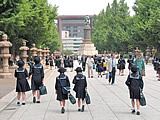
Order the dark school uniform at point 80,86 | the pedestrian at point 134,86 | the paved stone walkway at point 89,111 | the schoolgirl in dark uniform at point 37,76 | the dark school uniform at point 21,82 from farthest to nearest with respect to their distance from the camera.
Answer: the schoolgirl in dark uniform at point 37,76 < the dark school uniform at point 21,82 < the dark school uniform at point 80,86 < the pedestrian at point 134,86 < the paved stone walkway at point 89,111

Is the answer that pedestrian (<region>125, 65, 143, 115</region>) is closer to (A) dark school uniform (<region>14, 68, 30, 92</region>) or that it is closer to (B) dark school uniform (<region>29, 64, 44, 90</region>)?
(B) dark school uniform (<region>29, 64, 44, 90</region>)

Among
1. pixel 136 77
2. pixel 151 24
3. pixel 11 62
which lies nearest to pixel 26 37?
pixel 11 62

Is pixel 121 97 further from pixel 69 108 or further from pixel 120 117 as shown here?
pixel 120 117

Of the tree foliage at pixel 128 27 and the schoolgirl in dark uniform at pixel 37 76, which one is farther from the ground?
the tree foliage at pixel 128 27

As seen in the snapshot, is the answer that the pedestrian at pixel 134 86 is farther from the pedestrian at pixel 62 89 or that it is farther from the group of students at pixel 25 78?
the group of students at pixel 25 78

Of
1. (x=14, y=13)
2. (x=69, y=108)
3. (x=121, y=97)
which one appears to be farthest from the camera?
(x=14, y=13)

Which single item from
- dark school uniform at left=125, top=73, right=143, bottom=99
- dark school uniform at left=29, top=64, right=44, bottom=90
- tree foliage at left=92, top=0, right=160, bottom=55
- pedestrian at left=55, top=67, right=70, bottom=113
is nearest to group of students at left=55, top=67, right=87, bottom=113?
pedestrian at left=55, top=67, right=70, bottom=113

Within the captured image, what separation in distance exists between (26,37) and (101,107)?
31.8 m

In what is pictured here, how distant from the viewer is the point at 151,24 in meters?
45.7

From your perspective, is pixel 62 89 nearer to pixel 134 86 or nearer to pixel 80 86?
pixel 80 86

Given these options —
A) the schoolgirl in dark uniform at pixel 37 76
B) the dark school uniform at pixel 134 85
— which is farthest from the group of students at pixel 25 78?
the dark school uniform at pixel 134 85

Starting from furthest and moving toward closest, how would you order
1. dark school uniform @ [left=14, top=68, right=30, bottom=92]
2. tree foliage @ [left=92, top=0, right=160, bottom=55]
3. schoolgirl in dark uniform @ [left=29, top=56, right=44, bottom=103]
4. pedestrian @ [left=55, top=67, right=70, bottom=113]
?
tree foliage @ [left=92, top=0, right=160, bottom=55], schoolgirl in dark uniform @ [left=29, top=56, right=44, bottom=103], dark school uniform @ [left=14, top=68, right=30, bottom=92], pedestrian @ [left=55, top=67, right=70, bottom=113]

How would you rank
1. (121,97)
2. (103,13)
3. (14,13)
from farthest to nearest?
1. (103,13)
2. (14,13)
3. (121,97)

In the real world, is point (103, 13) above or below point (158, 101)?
above
